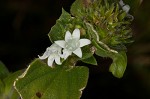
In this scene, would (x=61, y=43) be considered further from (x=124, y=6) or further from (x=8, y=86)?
(x=8, y=86)

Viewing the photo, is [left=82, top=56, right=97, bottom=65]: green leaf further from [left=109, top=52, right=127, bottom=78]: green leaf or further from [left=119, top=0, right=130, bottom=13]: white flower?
[left=119, top=0, right=130, bottom=13]: white flower

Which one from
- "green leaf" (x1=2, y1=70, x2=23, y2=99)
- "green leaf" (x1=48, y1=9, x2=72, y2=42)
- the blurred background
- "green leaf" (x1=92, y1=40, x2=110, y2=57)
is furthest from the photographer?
the blurred background

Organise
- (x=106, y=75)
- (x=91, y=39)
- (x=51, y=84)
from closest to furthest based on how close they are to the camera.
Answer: (x=91, y=39), (x=51, y=84), (x=106, y=75)

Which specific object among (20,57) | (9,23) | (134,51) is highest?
(9,23)

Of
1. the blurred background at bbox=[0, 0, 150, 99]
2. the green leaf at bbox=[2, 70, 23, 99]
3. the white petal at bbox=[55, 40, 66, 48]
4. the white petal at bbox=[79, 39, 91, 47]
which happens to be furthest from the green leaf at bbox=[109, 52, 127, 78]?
the blurred background at bbox=[0, 0, 150, 99]

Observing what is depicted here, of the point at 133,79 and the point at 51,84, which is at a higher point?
the point at 51,84

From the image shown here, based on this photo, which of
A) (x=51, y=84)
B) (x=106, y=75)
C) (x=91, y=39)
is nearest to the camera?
(x=91, y=39)

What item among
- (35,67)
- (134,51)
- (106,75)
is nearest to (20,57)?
(106,75)

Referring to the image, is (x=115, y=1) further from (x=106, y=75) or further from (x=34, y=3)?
(x=34, y=3)
